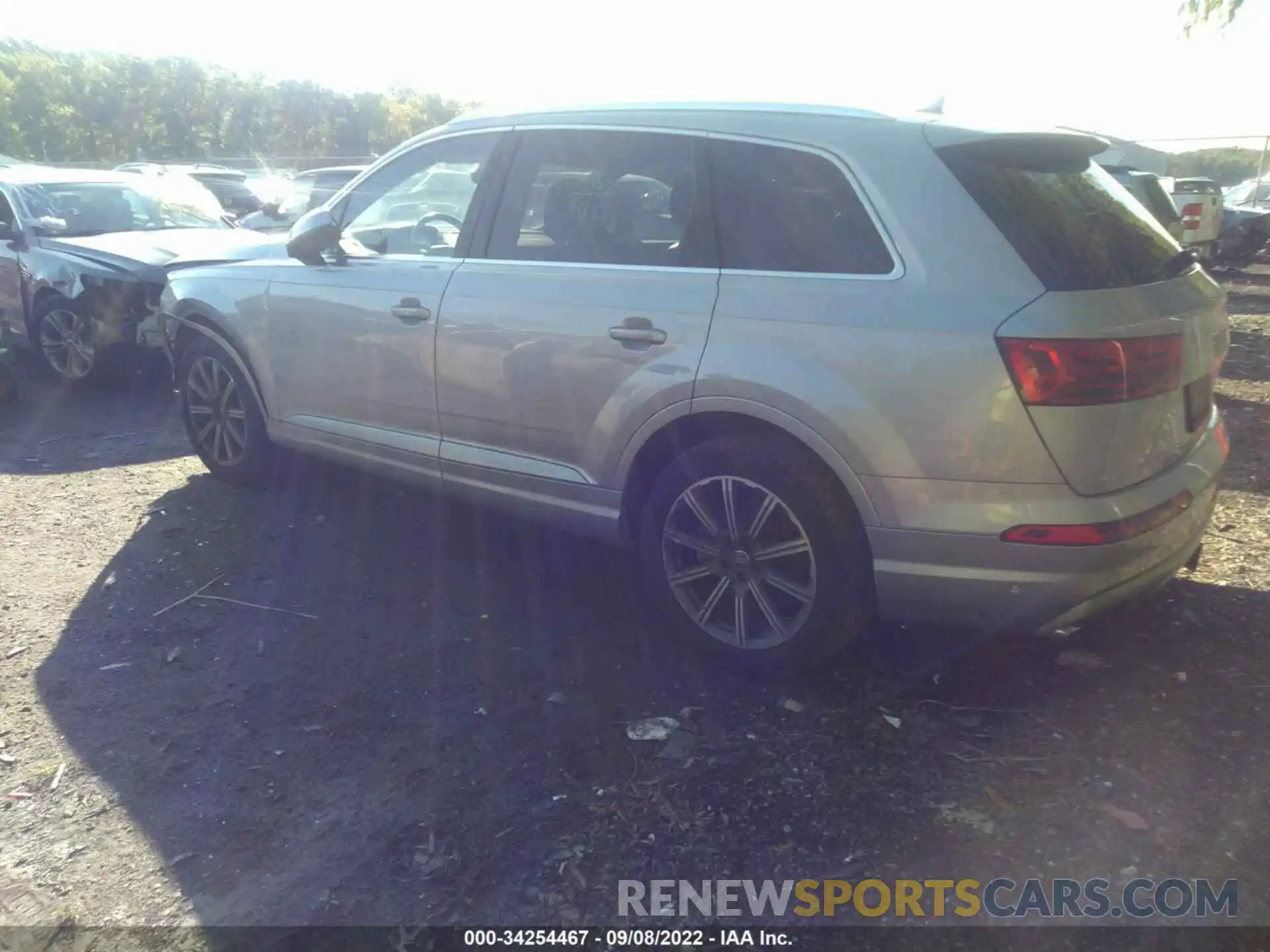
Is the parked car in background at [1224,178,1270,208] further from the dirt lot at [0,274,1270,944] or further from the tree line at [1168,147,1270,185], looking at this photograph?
the dirt lot at [0,274,1270,944]

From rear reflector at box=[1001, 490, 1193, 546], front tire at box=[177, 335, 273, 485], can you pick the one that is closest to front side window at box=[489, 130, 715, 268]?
rear reflector at box=[1001, 490, 1193, 546]

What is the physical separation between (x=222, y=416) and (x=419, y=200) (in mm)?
1851

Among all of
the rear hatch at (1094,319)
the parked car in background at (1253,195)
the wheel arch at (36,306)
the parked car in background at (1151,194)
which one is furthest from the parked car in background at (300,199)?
the parked car in background at (1253,195)

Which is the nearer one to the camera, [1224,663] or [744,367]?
[744,367]

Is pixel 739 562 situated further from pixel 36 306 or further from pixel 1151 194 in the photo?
pixel 36 306

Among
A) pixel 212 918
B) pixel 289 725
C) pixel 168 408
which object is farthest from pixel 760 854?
pixel 168 408

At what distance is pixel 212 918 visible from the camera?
2.60 metres

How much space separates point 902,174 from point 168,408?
6376 millimetres

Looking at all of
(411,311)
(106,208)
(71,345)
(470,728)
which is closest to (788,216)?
(411,311)

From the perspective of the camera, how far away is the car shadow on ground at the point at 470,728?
108 inches

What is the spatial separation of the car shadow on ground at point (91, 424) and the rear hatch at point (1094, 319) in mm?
5403

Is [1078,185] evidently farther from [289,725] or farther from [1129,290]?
[289,725]

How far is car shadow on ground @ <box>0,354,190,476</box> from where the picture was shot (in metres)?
6.52

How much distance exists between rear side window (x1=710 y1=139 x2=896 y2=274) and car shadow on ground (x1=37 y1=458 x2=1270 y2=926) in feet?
4.80
